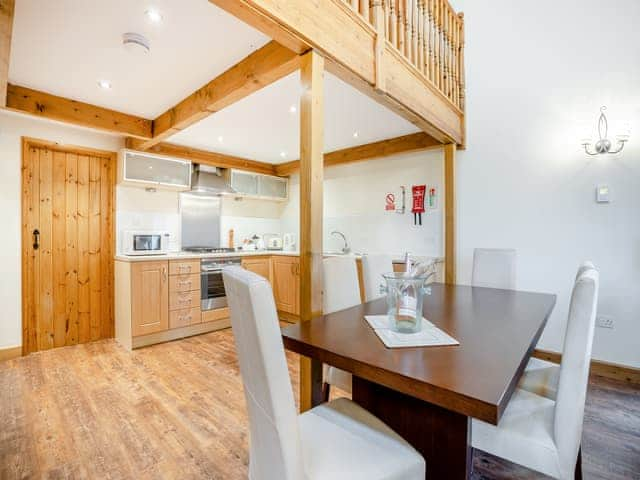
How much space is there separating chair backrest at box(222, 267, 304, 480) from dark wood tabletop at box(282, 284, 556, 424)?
30 centimetres

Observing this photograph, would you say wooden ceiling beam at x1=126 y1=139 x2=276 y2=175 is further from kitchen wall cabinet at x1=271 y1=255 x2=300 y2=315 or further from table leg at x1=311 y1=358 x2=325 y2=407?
table leg at x1=311 y1=358 x2=325 y2=407

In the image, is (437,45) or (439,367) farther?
(437,45)

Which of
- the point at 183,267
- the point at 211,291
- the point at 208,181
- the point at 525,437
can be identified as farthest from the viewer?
the point at 208,181

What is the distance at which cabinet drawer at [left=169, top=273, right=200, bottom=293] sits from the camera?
11.8 feet

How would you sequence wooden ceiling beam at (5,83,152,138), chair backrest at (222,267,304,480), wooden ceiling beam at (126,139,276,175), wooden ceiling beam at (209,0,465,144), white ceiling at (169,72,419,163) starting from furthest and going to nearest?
1. wooden ceiling beam at (126,139,276,175)
2. white ceiling at (169,72,419,163)
3. wooden ceiling beam at (5,83,152,138)
4. wooden ceiling beam at (209,0,465,144)
5. chair backrest at (222,267,304,480)

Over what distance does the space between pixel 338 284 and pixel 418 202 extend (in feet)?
7.63

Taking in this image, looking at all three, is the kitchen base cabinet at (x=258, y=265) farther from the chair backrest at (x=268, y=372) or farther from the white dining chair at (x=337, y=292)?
the chair backrest at (x=268, y=372)

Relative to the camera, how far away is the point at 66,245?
3.49 m

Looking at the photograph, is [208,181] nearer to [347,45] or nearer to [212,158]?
[212,158]

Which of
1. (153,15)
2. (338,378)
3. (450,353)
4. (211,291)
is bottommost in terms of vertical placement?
(338,378)

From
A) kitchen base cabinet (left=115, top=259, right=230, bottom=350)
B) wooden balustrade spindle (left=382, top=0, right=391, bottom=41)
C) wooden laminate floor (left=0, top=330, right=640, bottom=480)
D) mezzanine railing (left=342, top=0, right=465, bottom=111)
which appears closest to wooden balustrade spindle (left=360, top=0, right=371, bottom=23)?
mezzanine railing (left=342, top=0, right=465, bottom=111)

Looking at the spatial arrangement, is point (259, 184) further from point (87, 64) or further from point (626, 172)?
point (626, 172)

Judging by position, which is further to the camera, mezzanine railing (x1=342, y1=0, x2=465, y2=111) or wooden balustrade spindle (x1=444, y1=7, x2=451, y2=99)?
wooden balustrade spindle (x1=444, y1=7, x2=451, y2=99)

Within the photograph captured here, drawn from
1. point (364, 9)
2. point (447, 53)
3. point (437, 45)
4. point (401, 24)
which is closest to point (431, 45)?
point (437, 45)
